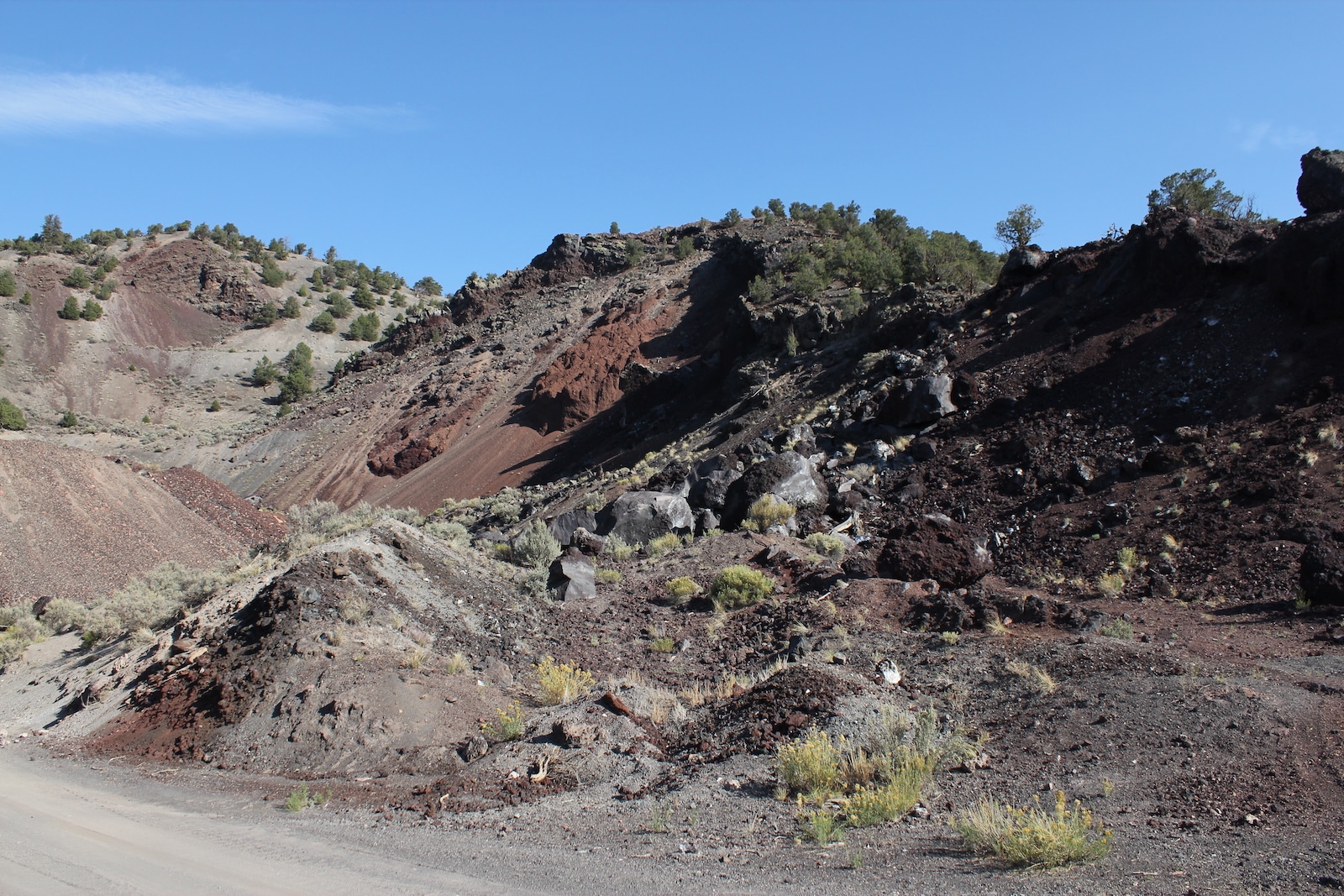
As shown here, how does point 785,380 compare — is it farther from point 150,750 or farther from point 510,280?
point 510,280

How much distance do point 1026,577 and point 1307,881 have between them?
8864 millimetres

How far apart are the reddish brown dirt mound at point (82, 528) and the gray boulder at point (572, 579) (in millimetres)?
10062

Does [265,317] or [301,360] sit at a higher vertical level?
[265,317]

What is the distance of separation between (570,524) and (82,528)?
11219 millimetres

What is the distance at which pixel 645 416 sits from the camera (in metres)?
31.5

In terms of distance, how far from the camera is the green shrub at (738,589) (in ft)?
40.3

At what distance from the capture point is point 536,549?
48.6 ft

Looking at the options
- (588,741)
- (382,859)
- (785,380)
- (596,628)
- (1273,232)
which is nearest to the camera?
(382,859)

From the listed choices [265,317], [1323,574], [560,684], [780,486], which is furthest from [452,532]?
[265,317]

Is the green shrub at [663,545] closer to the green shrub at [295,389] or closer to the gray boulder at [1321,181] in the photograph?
the gray boulder at [1321,181]

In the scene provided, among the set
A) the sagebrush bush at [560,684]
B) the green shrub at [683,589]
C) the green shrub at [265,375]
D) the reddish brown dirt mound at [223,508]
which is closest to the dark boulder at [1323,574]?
the green shrub at [683,589]

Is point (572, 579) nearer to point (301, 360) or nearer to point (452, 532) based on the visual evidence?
point (452, 532)

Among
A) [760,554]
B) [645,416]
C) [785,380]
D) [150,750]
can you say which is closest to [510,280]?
[645,416]

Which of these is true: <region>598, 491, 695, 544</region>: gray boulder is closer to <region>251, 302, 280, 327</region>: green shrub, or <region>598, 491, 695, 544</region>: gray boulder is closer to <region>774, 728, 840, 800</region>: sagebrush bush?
<region>774, 728, 840, 800</region>: sagebrush bush
